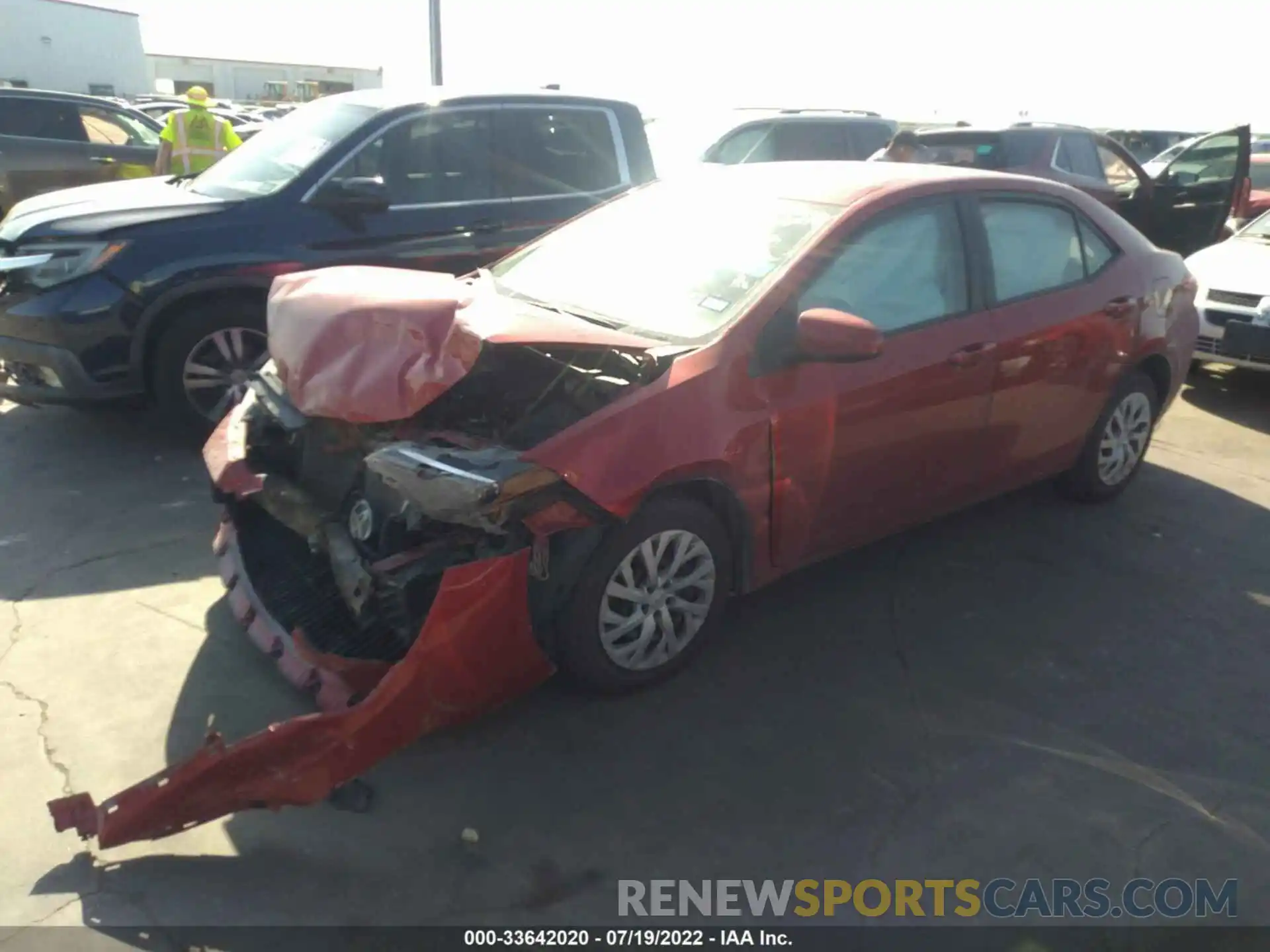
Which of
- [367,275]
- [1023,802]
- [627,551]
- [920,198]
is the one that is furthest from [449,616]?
[920,198]

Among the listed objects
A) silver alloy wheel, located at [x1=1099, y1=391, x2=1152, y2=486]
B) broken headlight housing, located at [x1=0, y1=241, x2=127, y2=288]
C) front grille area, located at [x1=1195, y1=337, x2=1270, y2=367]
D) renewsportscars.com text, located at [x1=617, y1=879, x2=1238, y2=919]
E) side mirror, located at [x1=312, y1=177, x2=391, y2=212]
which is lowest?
renewsportscars.com text, located at [x1=617, y1=879, x2=1238, y2=919]

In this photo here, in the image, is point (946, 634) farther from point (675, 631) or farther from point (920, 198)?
point (920, 198)

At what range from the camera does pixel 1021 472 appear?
15.5ft

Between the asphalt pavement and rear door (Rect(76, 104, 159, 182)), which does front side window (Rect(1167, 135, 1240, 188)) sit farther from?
rear door (Rect(76, 104, 159, 182))

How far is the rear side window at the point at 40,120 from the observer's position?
11070 millimetres

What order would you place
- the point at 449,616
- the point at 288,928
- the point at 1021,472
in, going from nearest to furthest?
the point at 288,928, the point at 449,616, the point at 1021,472

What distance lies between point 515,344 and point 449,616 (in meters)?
0.93

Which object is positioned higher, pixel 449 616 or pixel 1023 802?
pixel 449 616

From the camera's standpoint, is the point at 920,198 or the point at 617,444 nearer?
the point at 617,444

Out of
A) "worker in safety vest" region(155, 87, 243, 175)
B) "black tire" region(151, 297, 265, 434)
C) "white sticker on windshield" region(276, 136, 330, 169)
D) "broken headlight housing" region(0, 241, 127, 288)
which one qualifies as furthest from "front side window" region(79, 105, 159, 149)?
"black tire" region(151, 297, 265, 434)

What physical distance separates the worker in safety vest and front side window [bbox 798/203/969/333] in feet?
22.4

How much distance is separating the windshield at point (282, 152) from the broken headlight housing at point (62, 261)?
77 cm

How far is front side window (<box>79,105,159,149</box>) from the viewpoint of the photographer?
37.9 ft

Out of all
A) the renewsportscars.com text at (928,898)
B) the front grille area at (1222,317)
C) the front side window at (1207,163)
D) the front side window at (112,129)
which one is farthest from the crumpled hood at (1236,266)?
the front side window at (112,129)
